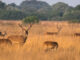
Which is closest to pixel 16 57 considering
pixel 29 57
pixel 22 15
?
pixel 29 57

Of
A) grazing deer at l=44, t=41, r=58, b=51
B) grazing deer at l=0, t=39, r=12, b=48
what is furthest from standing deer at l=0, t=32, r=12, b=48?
grazing deer at l=44, t=41, r=58, b=51

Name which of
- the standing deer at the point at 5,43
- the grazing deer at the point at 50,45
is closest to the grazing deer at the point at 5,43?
the standing deer at the point at 5,43

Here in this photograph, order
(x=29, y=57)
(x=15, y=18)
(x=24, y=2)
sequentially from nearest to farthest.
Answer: (x=29, y=57) < (x=15, y=18) < (x=24, y=2)

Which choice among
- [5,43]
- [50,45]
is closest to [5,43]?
[5,43]

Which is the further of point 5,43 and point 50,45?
point 5,43

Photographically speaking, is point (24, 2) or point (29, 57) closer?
point (29, 57)

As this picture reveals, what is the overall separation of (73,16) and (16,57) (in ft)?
165

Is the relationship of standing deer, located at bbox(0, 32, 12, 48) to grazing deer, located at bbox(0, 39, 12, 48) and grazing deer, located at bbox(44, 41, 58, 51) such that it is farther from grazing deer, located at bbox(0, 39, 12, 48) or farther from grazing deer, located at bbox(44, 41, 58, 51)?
grazing deer, located at bbox(44, 41, 58, 51)

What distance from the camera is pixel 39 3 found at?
147 metres

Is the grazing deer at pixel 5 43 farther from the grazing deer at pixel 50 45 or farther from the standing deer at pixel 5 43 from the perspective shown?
the grazing deer at pixel 50 45

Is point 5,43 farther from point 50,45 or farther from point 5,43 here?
point 50,45

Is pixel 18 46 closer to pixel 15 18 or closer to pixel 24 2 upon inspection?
pixel 15 18

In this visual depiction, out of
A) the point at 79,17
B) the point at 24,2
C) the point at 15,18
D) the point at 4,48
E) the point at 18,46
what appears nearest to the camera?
the point at 4,48

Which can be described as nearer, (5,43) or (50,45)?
(50,45)
